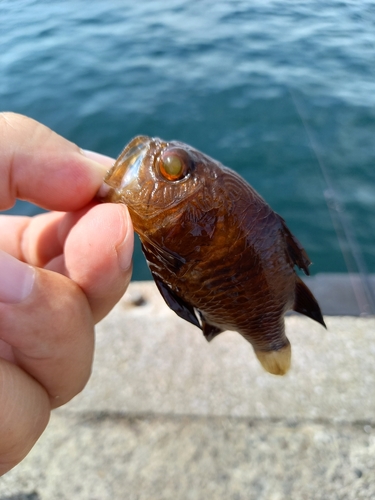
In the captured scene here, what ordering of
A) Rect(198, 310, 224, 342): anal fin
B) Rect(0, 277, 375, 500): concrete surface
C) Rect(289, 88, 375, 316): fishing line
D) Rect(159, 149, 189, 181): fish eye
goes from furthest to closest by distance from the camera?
Rect(289, 88, 375, 316): fishing line
Rect(0, 277, 375, 500): concrete surface
Rect(198, 310, 224, 342): anal fin
Rect(159, 149, 189, 181): fish eye

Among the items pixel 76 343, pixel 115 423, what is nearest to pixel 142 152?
→ pixel 76 343

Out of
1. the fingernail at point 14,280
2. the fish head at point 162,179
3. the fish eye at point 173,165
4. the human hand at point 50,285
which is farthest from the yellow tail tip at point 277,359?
the fingernail at point 14,280

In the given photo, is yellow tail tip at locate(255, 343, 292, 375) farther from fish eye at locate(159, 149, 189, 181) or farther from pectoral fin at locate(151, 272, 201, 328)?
fish eye at locate(159, 149, 189, 181)

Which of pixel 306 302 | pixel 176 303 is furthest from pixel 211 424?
pixel 176 303

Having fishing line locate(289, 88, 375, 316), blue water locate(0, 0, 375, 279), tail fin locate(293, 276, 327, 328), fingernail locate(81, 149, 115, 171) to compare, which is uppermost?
fingernail locate(81, 149, 115, 171)

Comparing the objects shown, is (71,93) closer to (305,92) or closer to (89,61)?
(89,61)

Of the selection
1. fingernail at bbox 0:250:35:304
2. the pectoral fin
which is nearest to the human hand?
fingernail at bbox 0:250:35:304

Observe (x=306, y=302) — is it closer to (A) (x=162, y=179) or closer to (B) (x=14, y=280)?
(A) (x=162, y=179)
